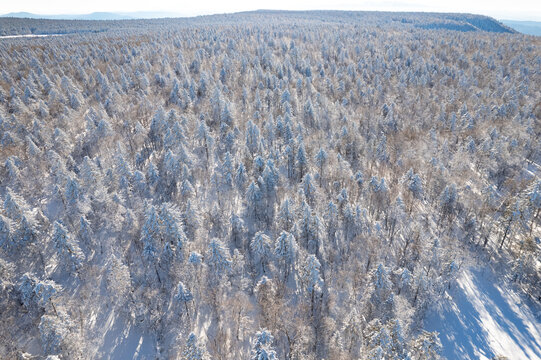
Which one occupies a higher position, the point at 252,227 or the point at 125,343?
the point at 252,227

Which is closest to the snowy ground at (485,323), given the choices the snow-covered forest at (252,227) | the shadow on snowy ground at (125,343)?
the snow-covered forest at (252,227)

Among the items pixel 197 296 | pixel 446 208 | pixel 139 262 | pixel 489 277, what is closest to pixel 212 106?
pixel 139 262

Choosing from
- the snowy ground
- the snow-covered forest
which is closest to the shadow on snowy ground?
the snow-covered forest

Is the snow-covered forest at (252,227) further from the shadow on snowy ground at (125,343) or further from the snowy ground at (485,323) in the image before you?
the snowy ground at (485,323)

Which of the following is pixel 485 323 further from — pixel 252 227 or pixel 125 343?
pixel 125 343

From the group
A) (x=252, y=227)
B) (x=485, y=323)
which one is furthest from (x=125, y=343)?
(x=485, y=323)

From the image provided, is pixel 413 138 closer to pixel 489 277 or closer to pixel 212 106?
pixel 489 277
